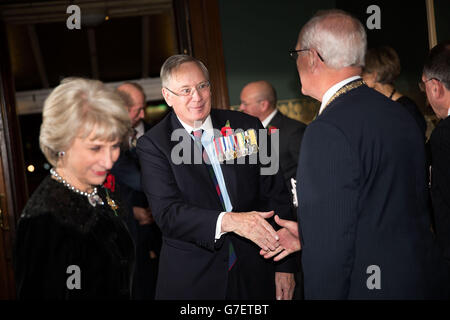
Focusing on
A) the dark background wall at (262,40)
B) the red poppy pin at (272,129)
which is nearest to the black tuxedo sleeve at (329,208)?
the red poppy pin at (272,129)

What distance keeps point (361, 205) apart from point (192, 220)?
73 centimetres

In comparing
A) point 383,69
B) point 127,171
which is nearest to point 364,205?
point 127,171

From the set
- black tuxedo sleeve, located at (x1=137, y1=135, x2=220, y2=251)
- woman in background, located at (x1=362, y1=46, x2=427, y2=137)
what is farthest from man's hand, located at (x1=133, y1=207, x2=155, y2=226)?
woman in background, located at (x1=362, y1=46, x2=427, y2=137)

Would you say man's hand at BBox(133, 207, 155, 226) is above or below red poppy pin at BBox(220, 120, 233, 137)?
below

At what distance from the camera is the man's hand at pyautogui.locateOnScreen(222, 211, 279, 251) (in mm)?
1934

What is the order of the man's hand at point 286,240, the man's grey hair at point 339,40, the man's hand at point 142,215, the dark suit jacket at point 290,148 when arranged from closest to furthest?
1. the man's grey hair at point 339,40
2. the man's hand at point 286,240
3. the man's hand at point 142,215
4. the dark suit jacket at point 290,148

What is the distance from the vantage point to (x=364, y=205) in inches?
59.1

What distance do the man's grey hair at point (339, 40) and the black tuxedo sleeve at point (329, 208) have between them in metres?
0.27

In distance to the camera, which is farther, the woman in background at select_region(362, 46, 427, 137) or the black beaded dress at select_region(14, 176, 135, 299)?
the woman in background at select_region(362, 46, 427, 137)

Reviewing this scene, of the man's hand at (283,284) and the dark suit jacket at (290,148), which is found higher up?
the dark suit jacket at (290,148)

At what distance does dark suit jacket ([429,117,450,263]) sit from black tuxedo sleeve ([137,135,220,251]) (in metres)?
0.90

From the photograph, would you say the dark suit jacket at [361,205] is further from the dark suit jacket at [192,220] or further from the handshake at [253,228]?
the dark suit jacket at [192,220]

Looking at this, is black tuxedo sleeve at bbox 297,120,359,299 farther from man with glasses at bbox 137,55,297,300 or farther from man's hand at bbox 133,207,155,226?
man's hand at bbox 133,207,155,226

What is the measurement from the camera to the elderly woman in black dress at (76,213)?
50.9 inches
